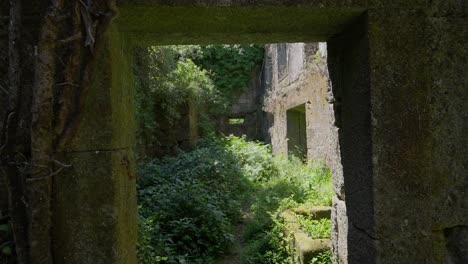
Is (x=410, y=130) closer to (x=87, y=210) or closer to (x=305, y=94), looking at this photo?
(x=87, y=210)

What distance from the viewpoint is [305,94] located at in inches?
305

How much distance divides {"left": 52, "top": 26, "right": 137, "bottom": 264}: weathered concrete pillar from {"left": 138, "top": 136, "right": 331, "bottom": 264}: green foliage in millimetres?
1059

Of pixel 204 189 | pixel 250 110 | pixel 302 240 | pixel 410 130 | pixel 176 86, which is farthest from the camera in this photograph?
pixel 250 110

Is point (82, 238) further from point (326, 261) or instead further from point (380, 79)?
point (326, 261)

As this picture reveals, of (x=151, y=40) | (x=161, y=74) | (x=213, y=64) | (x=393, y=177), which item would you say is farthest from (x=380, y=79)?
(x=213, y=64)

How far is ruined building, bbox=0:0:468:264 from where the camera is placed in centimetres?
154

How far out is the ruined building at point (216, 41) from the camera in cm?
154

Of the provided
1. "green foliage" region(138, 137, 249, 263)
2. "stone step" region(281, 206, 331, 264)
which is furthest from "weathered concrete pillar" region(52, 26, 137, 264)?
"stone step" region(281, 206, 331, 264)

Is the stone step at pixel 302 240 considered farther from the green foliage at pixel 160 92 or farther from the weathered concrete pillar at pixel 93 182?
the green foliage at pixel 160 92

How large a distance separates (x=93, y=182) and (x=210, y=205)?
378 centimetres

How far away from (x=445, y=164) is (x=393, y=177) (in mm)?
334

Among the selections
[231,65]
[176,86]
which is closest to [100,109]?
[176,86]

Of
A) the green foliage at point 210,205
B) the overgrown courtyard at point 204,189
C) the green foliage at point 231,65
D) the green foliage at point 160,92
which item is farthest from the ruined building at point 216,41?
the green foliage at point 231,65

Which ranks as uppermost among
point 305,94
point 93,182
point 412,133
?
point 305,94
